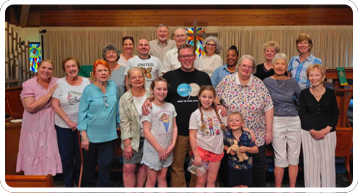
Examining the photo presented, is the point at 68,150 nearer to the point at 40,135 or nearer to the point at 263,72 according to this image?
the point at 40,135

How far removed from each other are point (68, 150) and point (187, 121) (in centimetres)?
127

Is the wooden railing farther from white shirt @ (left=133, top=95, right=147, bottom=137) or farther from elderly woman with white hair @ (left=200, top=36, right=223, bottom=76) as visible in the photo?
white shirt @ (left=133, top=95, right=147, bottom=137)

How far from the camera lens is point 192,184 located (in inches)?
120

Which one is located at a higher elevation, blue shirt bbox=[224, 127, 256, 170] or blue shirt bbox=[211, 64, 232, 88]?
blue shirt bbox=[211, 64, 232, 88]

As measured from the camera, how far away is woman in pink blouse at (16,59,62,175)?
10.7ft

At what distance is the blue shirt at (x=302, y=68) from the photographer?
3.57 meters

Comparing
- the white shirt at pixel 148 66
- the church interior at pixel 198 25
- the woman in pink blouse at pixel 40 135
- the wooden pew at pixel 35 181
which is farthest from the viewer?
the church interior at pixel 198 25

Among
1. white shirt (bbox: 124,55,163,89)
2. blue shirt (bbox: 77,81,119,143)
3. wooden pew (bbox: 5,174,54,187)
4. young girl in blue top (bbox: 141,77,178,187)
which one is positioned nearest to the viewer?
wooden pew (bbox: 5,174,54,187)

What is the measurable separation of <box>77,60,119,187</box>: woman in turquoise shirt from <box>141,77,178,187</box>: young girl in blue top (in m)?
0.37

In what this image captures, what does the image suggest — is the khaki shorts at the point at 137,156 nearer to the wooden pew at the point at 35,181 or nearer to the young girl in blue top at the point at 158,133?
the young girl in blue top at the point at 158,133

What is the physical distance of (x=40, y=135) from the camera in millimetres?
3318

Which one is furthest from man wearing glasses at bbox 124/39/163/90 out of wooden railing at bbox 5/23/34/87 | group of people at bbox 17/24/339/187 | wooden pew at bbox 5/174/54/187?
wooden railing at bbox 5/23/34/87

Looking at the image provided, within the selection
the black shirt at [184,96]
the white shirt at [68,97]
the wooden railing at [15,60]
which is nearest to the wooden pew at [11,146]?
the white shirt at [68,97]

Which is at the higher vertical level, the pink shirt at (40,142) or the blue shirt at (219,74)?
the blue shirt at (219,74)
